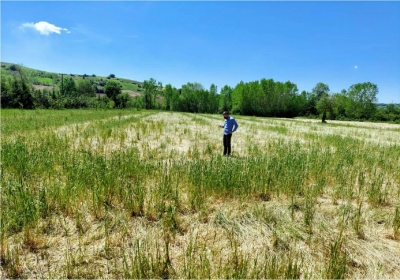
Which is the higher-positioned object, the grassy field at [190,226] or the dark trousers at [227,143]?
the dark trousers at [227,143]

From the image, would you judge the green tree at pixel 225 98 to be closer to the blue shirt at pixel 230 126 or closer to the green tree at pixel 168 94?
the green tree at pixel 168 94

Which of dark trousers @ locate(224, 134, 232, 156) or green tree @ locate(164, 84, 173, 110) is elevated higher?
green tree @ locate(164, 84, 173, 110)

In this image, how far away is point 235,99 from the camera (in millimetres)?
94562

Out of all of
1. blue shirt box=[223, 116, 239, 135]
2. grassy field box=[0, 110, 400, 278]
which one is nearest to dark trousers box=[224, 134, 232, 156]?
blue shirt box=[223, 116, 239, 135]

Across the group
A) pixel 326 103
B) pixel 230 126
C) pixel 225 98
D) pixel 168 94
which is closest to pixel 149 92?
pixel 168 94

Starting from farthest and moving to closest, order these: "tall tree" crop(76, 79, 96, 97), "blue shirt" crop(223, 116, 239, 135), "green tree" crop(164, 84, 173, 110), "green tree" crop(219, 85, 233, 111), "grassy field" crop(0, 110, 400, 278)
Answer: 1. "tall tree" crop(76, 79, 96, 97)
2. "green tree" crop(164, 84, 173, 110)
3. "green tree" crop(219, 85, 233, 111)
4. "blue shirt" crop(223, 116, 239, 135)
5. "grassy field" crop(0, 110, 400, 278)

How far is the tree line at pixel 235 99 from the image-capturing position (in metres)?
55.7

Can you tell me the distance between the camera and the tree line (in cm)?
5566

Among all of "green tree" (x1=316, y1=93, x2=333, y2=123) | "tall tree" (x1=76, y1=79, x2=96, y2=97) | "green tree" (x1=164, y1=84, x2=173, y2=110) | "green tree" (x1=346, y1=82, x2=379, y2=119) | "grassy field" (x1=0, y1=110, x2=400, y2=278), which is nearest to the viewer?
"grassy field" (x1=0, y1=110, x2=400, y2=278)

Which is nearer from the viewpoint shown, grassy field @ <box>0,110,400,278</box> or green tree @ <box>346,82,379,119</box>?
grassy field @ <box>0,110,400,278</box>

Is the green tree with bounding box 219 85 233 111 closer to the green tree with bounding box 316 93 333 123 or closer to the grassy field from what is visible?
the green tree with bounding box 316 93 333 123

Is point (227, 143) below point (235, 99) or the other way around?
below

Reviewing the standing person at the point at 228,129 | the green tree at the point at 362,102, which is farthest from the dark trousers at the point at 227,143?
the green tree at the point at 362,102

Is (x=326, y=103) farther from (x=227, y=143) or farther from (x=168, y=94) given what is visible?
(x=168, y=94)
